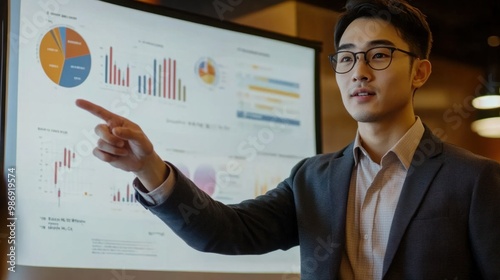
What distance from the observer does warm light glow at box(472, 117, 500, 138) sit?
4020 millimetres

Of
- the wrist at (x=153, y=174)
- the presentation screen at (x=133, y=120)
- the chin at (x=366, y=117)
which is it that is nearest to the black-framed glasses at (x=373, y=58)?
the chin at (x=366, y=117)

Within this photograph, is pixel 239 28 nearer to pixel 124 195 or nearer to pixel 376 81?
pixel 124 195

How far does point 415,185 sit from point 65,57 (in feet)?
4.46

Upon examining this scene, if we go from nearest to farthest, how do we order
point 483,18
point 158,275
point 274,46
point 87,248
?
point 87,248 → point 158,275 → point 274,46 → point 483,18

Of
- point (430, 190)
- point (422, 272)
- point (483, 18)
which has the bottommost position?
point (422, 272)

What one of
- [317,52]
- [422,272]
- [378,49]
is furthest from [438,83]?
[422,272]

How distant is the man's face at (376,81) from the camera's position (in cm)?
171

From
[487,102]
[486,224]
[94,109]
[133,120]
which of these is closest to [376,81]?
[486,224]

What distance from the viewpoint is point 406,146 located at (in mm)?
1704

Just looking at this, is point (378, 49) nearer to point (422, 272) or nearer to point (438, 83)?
point (422, 272)

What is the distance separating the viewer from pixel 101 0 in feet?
8.48

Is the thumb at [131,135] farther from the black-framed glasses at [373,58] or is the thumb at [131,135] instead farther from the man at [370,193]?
the black-framed glasses at [373,58]

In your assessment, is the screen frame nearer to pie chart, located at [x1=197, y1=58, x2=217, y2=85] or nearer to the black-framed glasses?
pie chart, located at [x1=197, y1=58, x2=217, y2=85]

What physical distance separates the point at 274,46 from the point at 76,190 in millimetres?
1106
